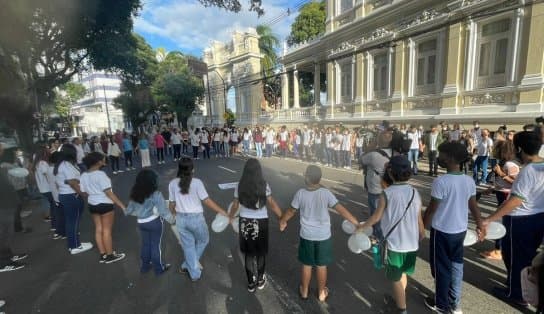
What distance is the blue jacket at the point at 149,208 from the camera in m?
3.34

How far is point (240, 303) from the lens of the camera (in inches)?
119

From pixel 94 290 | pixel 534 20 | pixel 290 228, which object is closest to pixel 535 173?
pixel 290 228

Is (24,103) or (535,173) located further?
(24,103)

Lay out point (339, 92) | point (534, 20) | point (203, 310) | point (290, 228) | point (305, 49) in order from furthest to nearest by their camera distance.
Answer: point (305, 49) → point (339, 92) → point (534, 20) → point (290, 228) → point (203, 310)

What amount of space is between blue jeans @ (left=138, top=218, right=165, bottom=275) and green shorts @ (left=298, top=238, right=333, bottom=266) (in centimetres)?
196

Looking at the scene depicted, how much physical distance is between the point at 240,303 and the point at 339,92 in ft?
57.1

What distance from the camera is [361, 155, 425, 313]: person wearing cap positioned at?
2404 millimetres

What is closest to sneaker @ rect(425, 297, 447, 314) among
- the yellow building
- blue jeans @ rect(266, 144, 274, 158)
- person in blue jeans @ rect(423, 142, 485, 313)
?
person in blue jeans @ rect(423, 142, 485, 313)

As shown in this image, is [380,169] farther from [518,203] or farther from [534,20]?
[534,20]

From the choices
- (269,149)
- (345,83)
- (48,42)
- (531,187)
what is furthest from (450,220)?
(345,83)

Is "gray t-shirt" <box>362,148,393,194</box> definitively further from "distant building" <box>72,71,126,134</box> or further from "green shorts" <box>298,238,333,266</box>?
"distant building" <box>72,71,126,134</box>

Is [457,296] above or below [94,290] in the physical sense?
above

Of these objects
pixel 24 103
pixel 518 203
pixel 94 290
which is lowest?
pixel 94 290

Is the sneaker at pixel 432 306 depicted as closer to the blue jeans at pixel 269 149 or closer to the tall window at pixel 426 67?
the tall window at pixel 426 67
